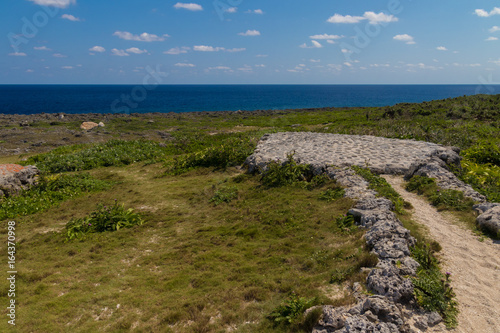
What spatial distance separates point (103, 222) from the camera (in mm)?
11016

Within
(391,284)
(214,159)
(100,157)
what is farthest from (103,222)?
(100,157)

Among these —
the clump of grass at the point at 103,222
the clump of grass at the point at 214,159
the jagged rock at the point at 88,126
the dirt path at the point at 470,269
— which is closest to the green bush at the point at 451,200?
the dirt path at the point at 470,269

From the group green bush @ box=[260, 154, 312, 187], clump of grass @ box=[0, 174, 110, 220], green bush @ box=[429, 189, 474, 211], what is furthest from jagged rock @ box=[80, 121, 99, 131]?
green bush @ box=[429, 189, 474, 211]

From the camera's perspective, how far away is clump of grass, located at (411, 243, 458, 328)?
545 cm

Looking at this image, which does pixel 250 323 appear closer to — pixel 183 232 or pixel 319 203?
pixel 183 232

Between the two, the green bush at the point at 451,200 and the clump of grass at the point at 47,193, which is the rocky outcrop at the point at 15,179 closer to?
the clump of grass at the point at 47,193

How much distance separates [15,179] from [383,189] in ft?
56.9

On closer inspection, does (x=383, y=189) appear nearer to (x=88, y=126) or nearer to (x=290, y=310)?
(x=290, y=310)

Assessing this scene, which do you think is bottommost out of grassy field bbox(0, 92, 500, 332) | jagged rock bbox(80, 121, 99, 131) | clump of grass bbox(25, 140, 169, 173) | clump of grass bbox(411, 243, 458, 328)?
grassy field bbox(0, 92, 500, 332)

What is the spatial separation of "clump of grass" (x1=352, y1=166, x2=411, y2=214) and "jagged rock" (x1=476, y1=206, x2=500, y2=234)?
2.05 m

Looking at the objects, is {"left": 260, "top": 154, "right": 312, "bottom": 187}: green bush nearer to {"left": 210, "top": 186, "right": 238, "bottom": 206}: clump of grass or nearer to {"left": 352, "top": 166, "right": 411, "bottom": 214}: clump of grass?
{"left": 210, "top": 186, "right": 238, "bottom": 206}: clump of grass

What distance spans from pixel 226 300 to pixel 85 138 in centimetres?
3496

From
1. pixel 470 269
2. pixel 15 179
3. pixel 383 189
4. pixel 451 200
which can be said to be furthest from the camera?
pixel 15 179

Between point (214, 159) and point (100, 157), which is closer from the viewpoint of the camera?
point (214, 159)
